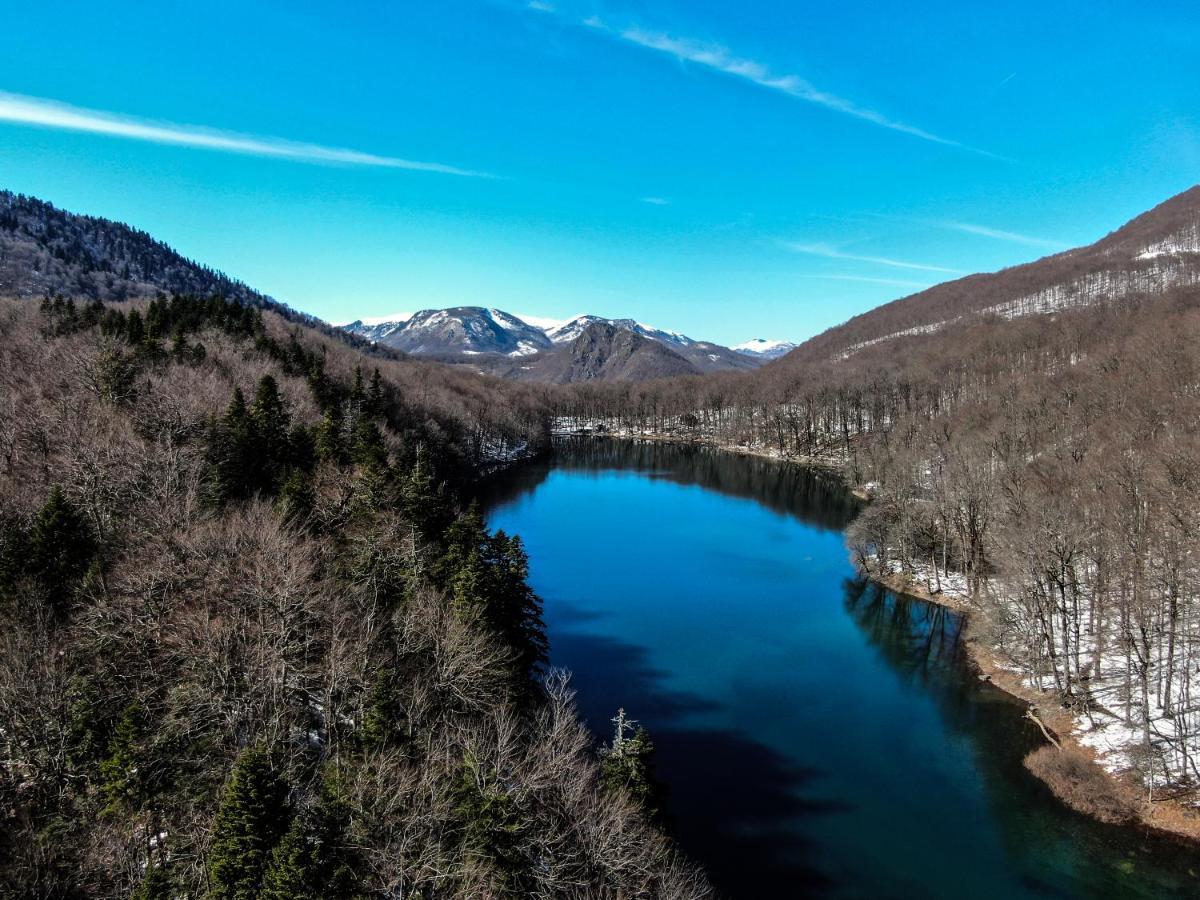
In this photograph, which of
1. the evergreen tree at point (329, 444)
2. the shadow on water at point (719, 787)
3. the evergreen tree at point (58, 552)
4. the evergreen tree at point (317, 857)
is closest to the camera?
the evergreen tree at point (317, 857)

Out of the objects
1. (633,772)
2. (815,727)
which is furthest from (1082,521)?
(633,772)

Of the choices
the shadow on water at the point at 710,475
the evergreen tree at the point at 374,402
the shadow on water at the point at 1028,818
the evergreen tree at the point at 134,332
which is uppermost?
the evergreen tree at the point at 134,332

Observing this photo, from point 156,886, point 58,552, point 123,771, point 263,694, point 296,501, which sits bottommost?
point 156,886

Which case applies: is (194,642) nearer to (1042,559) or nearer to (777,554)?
(1042,559)

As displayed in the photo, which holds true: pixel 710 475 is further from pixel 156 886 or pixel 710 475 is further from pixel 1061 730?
pixel 156 886

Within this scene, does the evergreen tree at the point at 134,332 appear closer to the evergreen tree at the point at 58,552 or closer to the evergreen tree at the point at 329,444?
the evergreen tree at the point at 329,444

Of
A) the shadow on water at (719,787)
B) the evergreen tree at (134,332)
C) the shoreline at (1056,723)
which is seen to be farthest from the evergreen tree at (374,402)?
the shoreline at (1056,723)

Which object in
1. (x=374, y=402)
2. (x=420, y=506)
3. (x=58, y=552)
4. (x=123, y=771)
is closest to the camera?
(x=123, y=771)

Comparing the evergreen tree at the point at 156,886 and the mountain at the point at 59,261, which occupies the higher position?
the mountain at the point at 59,261
